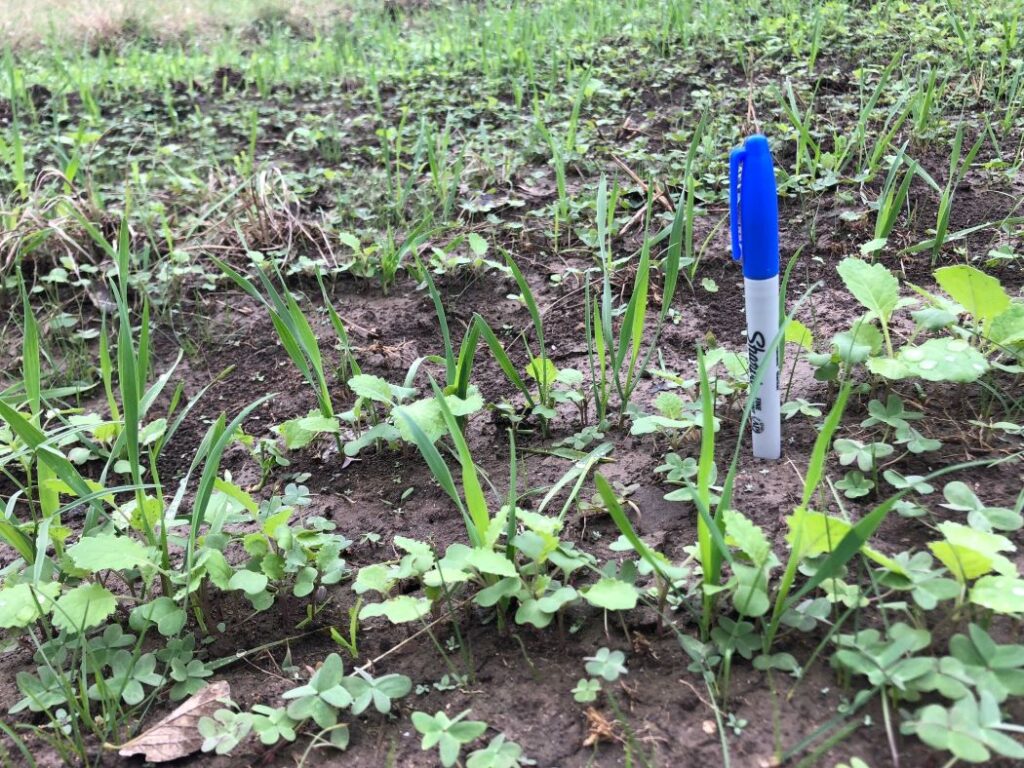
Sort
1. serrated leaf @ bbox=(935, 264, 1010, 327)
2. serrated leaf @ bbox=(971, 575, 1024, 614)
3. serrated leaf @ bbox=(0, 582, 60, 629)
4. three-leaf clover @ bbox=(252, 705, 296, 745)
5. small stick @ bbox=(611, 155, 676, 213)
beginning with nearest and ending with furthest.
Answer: serrated leaf @ bbox=(971, 575, 1024, 614) → three-leaf clover @ bbox=(252, 705, 296, 745) → serrated leaf @ bbox=(0, 582, 60, 629) → serrated leaf @ bbox=(935, 264, 1010, 327) → small stick @ bbox=(611, 155, 676, 213)

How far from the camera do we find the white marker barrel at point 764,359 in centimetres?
128

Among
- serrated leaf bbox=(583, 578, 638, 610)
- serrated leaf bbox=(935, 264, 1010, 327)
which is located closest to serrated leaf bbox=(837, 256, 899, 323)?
serrated leaf bbox=(935, 264, 1010, 327)

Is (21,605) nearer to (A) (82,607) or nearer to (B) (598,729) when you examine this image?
(A) (82,607)

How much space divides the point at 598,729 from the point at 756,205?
30.5 inches

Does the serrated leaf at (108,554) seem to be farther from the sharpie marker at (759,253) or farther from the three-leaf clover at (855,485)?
the three-leaf clover at (855,485)

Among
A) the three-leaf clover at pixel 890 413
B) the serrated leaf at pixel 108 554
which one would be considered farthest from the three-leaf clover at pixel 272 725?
the three-leaf clover at pixel 890 413

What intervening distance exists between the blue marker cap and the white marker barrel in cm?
3

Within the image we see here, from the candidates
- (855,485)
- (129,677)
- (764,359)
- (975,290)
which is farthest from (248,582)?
(975,290)

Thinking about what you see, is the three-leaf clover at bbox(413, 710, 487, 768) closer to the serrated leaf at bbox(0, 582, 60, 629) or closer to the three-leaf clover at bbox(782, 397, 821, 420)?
the serrated leaf at bbox(0, 582, 60, 629)

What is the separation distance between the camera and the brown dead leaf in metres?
1.07

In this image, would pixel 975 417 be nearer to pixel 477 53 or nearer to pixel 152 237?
pixel 152 237

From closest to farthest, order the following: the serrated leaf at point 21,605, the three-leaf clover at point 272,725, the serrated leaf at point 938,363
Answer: the three-leaf clover at point 272,725, the serrated leaf at point 21,605, the serrated leaf at point 938,363

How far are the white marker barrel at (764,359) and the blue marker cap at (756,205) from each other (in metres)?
0.03

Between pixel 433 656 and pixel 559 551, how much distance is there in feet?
0.83
